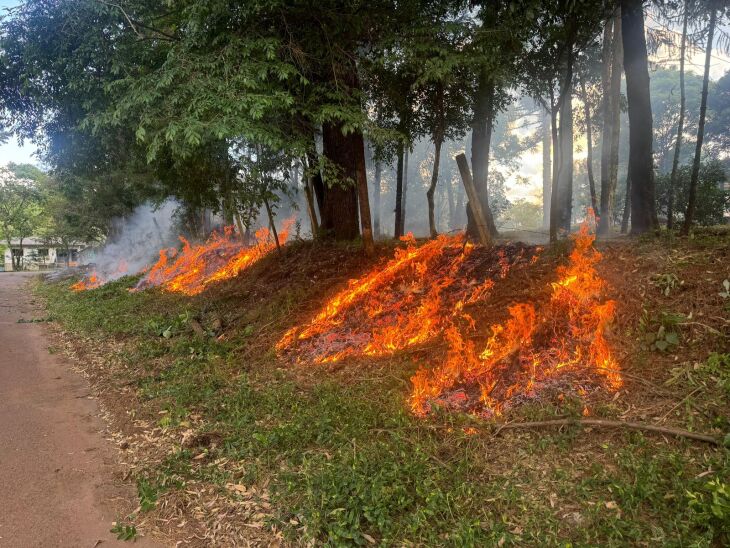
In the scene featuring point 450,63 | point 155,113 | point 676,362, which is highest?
point 450,63

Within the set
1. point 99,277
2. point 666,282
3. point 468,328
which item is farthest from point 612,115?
point 99,277

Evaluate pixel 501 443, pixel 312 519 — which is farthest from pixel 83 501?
pixel 501 443

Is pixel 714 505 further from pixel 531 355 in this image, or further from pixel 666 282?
pixel 666 282

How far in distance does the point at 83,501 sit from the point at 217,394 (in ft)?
7.33

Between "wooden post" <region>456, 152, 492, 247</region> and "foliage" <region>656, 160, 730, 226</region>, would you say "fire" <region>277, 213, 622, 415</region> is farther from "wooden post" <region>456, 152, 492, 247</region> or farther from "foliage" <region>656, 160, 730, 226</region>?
"foliage" <region>656, 160, 730, 226</region>

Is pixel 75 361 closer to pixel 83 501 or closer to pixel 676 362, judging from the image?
pixel 83 501

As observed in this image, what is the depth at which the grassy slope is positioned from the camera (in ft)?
10.7

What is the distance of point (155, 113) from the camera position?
652cm

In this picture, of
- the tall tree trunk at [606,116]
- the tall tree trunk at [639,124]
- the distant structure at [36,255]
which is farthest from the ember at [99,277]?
the distant structure at [36,255]

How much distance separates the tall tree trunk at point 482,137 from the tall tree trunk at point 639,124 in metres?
2.95

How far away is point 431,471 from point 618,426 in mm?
1783

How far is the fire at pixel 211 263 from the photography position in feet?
44.3

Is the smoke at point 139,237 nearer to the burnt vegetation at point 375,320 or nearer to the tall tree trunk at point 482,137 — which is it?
the burnt vegetation at point 375,320

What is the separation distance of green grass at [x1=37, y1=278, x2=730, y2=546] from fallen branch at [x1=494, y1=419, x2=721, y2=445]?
0.08m
